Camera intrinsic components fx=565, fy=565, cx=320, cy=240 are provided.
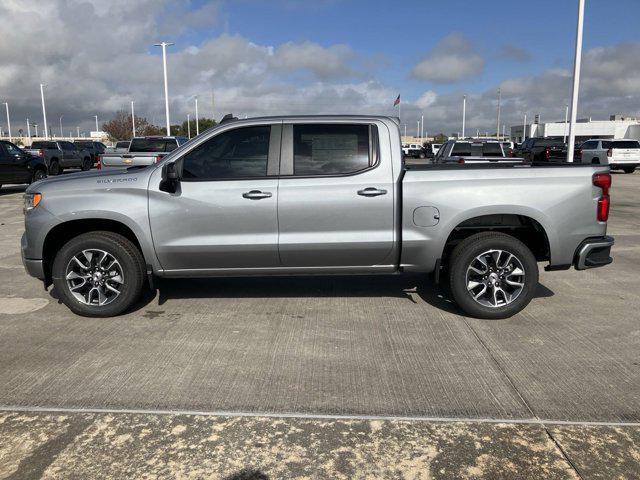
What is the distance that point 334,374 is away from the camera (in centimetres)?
418

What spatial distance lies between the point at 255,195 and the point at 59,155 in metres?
26.6

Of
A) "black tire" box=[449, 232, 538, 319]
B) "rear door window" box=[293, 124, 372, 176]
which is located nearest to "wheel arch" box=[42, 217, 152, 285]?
"rear door window" box=[293, 124, 372, 176]

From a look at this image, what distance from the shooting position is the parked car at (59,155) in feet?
90.5

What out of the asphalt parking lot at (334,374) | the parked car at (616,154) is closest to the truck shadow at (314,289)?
the asphalt parking lot at (334,374)

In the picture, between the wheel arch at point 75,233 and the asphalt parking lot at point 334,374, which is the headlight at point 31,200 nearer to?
the wheel arch at point 75,233

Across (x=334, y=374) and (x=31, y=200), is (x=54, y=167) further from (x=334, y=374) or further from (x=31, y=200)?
(x=334, y=374)

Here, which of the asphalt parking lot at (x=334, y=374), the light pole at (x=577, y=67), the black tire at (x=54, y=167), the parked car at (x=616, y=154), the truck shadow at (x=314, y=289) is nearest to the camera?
the asphalt parking lot at (x=334, y=374)

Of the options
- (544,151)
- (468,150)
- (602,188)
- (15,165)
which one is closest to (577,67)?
(468,150)

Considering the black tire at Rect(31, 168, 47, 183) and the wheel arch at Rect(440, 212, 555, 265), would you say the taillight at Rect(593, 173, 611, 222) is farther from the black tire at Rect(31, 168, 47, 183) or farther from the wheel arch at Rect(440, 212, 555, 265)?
the black tire at Rect(31, 168, 47, 183)

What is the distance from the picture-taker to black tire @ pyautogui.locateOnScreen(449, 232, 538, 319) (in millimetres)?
5344

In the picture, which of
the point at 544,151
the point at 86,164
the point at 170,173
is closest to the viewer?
the point at 170,173

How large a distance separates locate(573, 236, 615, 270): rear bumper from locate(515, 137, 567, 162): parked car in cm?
2334

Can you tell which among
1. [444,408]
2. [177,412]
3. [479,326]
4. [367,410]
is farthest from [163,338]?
[479,326]

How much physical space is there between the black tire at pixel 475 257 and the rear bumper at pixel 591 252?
0.41 m
